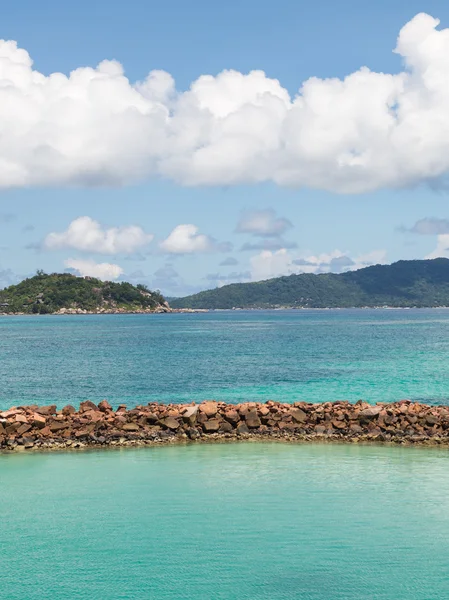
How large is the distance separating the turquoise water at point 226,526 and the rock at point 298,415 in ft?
13.2

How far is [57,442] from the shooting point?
93.5 feet

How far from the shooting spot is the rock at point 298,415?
100 feet

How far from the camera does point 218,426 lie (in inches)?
1184

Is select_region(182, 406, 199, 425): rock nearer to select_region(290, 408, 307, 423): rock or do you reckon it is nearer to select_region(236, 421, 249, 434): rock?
select_region(236, 421, 249, 434): rock

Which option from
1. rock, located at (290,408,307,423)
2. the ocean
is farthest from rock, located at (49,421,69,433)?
rock, located at (290,408,307,423)

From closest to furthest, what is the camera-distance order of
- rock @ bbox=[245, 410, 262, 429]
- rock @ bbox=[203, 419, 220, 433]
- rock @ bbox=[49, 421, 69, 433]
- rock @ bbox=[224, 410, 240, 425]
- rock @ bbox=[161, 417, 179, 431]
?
rock @ bbox=[49, 421, 69, 433] → rock @ bbox=[161, 417, 179, 431] → rock @ bbox=[203, 419, 220, 433] → rock @ bbox=[245, 410, 262, 429] → rock @ bbox=[224, 410, 240, 425]

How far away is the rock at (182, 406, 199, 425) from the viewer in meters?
30.0

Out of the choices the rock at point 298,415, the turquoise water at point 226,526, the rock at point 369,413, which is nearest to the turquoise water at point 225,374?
the rock at point 298,415

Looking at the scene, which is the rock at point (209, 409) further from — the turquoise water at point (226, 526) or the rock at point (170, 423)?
the turquoise water at point (226, 526)

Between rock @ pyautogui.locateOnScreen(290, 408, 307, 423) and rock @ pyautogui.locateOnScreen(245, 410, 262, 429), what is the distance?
1616 mm

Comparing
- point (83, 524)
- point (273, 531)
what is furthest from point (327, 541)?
point (83, 524)

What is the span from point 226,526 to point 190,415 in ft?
41.6

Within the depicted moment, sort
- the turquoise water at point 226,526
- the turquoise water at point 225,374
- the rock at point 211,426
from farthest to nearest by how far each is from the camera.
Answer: the turquoise water at point 225,374, the rock at point 211,426, the turquoise water at point 226,526

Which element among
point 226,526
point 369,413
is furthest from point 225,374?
point 226,526
